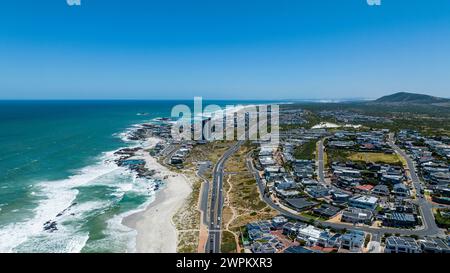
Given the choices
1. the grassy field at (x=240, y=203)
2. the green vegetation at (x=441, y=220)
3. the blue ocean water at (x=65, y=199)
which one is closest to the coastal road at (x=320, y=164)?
the grassy field at (x=240, y=203)

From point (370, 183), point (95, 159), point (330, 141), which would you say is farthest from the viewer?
point (330, 141)

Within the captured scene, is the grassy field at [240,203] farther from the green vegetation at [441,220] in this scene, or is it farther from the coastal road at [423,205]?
the green vegetation at [441,220]

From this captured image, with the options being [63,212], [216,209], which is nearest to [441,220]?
[216,209]

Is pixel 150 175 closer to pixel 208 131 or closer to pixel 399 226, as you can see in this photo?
pixel 399 226

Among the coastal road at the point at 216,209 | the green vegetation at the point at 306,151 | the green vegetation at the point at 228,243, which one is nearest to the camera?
the green vegetation at the point at 228,243
